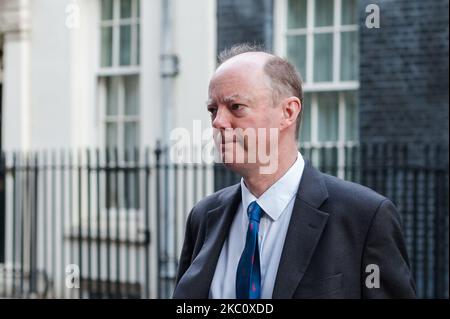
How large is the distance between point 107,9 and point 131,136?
1.72 meters

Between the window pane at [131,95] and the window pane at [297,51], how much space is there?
7.06ft

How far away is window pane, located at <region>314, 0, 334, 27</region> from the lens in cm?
864

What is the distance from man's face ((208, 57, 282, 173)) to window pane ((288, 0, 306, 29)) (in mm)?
6781

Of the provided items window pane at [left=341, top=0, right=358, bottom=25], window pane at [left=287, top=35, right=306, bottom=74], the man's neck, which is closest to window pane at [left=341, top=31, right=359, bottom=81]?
window pane at [left=341, top=0, right=358, bottom=25]

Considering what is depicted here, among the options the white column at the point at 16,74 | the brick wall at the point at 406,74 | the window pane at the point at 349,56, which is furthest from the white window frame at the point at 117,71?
the brick wall at the point at 406,74

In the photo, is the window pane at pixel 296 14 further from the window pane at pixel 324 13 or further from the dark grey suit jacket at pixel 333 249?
the dark grey suit jacket at pixel 333 249

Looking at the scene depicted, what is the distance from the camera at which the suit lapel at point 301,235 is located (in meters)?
2.06

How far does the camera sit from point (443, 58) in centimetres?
770

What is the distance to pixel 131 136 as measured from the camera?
9805mm

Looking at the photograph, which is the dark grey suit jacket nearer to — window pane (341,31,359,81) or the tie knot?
the tie knot

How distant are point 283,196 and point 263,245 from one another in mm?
164
